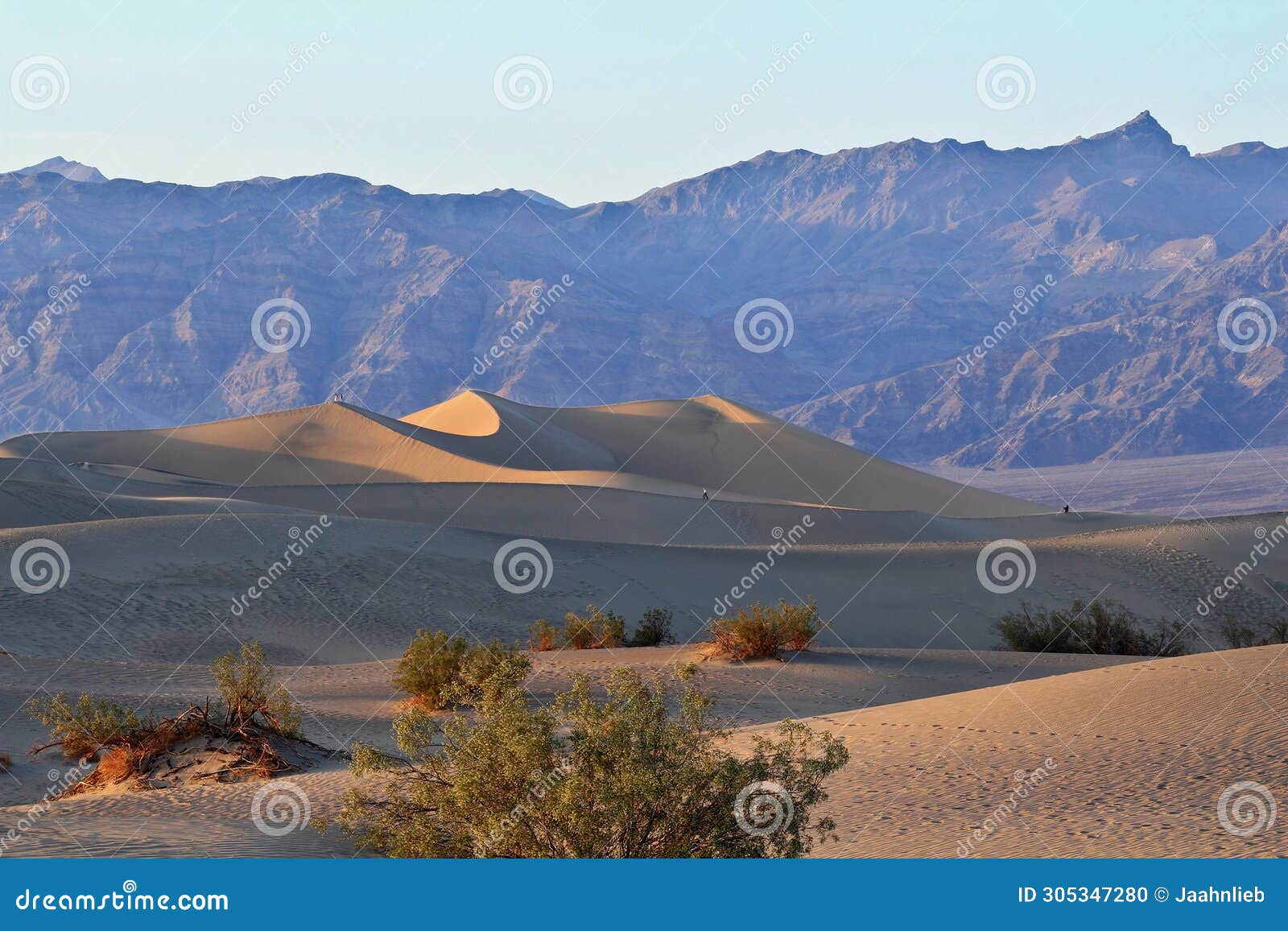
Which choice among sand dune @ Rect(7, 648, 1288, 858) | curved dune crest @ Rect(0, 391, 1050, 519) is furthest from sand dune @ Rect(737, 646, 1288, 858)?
curved dune crest @ Rect(0, 391, 1050, 519)

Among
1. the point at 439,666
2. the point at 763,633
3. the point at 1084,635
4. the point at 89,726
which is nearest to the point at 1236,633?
the point at 1084,635

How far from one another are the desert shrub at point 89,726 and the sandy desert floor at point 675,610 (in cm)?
35

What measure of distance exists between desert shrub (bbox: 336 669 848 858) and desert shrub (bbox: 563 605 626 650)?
1378cm

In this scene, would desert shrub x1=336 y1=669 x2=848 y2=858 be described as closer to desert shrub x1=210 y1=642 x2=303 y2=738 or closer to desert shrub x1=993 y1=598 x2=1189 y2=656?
desert shrub x1=210 y1=642 x2=303 y2=738

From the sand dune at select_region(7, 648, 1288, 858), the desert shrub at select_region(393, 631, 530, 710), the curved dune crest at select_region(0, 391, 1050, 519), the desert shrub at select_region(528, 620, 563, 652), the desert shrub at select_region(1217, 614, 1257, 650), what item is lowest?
the sand dune at select_region(7, 648, 1288, 858)

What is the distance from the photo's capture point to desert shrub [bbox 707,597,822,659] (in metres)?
19.5

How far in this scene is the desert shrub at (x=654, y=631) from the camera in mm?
23578

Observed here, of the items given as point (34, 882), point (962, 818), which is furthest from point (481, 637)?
point (34, 882)

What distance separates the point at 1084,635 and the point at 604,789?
1857 centimetres

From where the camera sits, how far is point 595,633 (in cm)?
2283

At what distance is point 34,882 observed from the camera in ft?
19.1

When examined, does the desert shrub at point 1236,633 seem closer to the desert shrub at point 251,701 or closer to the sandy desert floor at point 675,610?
the sandy desert floor at point 675,610

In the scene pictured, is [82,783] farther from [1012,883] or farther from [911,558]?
[911,558]

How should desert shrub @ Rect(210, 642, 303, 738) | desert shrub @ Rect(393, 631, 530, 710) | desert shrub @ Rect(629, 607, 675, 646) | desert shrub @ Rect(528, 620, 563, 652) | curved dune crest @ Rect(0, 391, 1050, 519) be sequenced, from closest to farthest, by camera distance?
desert shrub @ Rect(210, 642, 303, 738) → desert shrub @ Rect(393, 631, 530, 710) → desert shrub @ Rect(528, 620, 563, 652) → desert shrub @ Rect(629, 607, 675, 646) → curved dune crest @ Rect(0, 391, 1050, 519)
